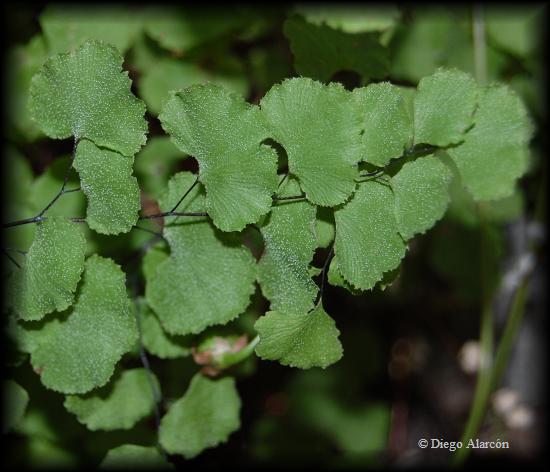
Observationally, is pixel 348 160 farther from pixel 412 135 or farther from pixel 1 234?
pixel 1 234

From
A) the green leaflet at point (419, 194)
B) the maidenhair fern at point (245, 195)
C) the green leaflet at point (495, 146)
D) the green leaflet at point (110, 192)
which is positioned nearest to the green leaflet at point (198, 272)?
the maidenhair fern at point (245, 195)

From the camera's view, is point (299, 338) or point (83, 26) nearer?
point (299, 338)

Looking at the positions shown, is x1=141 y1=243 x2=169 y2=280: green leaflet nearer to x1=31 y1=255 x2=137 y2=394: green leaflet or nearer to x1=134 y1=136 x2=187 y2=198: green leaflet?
x1=31 y1=255 x2=137 y2=394: green leaflet

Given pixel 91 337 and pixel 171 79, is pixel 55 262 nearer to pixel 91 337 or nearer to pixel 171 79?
pixel 91 337

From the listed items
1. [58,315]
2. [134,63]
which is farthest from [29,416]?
[134,63]

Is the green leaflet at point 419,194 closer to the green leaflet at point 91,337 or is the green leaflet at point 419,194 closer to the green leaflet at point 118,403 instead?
the green leaflet at point 91,337

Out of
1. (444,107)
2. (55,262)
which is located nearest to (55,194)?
(55,262)

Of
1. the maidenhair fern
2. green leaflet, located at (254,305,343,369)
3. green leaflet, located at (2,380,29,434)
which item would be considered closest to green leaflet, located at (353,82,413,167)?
the maidenhair fern
